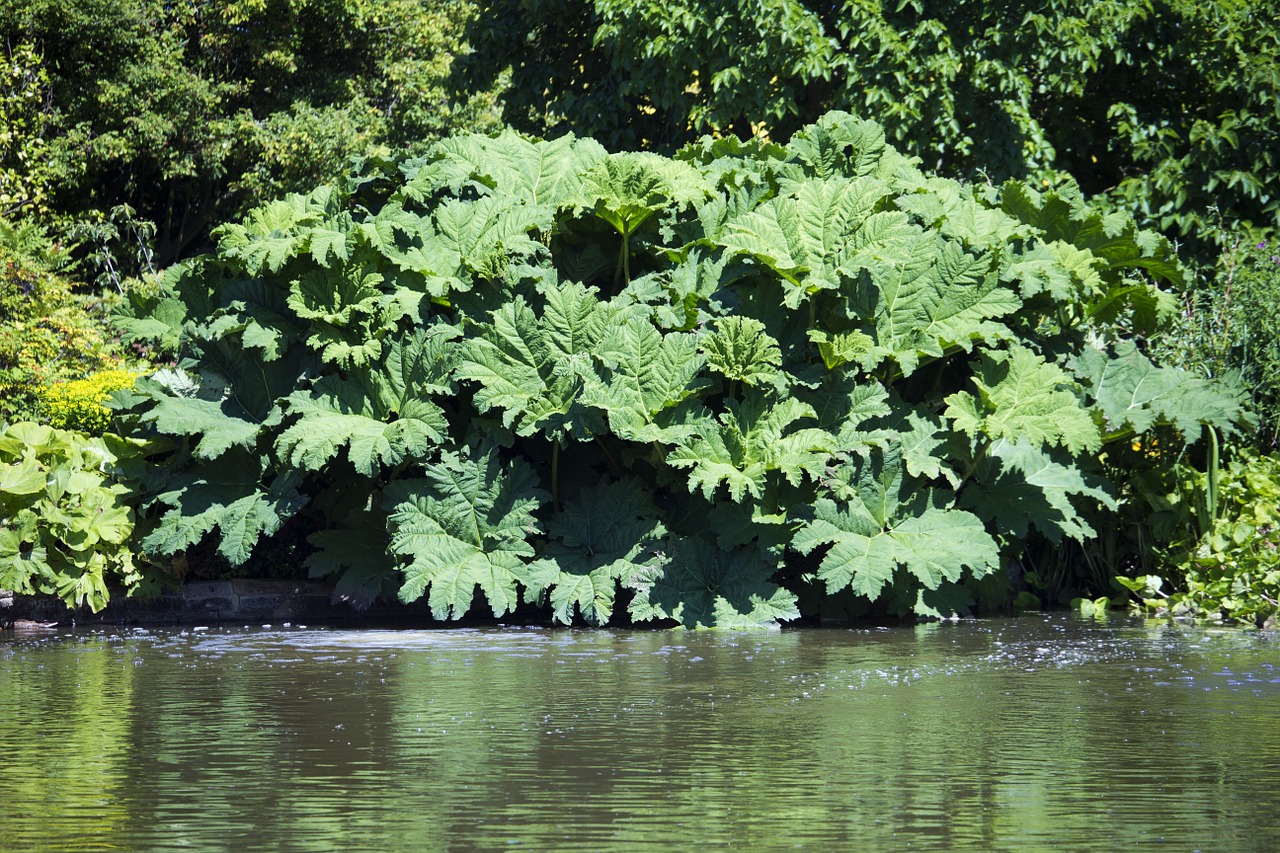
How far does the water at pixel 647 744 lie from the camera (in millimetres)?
4062

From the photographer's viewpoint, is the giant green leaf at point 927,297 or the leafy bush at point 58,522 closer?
the giant green leaf at point 927,297

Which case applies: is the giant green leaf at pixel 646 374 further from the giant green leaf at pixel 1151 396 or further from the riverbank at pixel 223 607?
the giant green leaf at pixel 1151 396

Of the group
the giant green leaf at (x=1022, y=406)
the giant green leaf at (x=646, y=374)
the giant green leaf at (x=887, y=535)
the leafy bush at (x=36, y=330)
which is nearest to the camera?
the giant green leaf at (x=887, y=535)

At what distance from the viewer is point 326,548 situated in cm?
916

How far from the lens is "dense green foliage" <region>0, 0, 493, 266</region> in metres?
22.0

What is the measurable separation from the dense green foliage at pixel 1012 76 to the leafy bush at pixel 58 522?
6748 millimetres

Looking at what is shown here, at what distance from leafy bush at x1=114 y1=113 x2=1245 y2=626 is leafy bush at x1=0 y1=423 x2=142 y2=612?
30 centimetres

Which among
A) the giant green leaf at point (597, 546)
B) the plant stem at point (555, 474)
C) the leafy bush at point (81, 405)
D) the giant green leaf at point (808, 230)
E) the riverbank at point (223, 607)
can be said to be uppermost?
the giant green leaf at point (808, 230)

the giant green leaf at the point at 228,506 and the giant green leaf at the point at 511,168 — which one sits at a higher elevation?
the giant green leaf at the point at 511,168

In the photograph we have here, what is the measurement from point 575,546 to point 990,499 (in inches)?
94.1

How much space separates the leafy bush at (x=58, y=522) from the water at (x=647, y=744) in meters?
Result: 0.91

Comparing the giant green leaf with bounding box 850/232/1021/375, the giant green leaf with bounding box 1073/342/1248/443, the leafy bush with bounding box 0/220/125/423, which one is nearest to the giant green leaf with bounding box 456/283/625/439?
the giant green leaf with bounding box 850/232/1021/375

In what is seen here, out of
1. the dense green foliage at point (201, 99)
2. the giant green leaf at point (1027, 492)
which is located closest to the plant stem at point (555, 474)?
the giant green leaf at point (1027, 492)

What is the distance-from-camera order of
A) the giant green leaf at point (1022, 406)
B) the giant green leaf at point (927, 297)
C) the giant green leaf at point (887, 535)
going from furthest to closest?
the giant green leaf at point (927, 297), the giant green leaf at point (1022, 406), the giant green leaf at point (887, 535)
